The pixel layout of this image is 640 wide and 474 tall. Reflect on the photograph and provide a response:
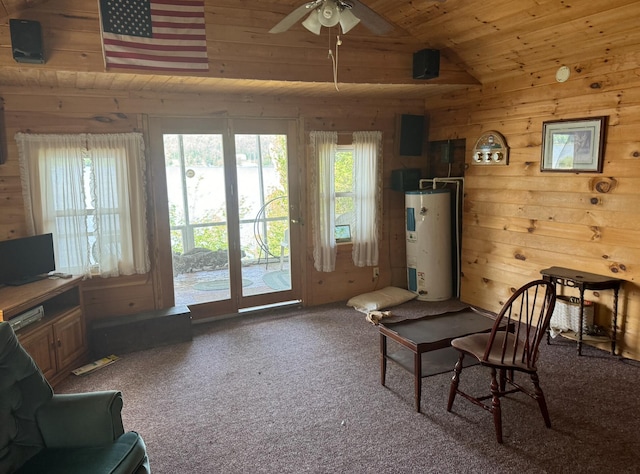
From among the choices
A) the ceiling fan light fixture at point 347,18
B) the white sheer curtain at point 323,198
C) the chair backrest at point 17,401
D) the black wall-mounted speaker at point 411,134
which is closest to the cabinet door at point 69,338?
the chair backrest at point 17,401

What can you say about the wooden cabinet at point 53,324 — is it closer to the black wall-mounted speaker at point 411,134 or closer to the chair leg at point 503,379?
the chair leg at point 503,379

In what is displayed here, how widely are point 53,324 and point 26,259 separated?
0.58m

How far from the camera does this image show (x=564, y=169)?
12.6ft

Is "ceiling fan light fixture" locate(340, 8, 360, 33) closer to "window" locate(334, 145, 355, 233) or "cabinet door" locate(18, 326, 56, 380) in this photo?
"window" locate(334, 145, 355, 233)

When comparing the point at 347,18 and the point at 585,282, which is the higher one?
the point at 347,18

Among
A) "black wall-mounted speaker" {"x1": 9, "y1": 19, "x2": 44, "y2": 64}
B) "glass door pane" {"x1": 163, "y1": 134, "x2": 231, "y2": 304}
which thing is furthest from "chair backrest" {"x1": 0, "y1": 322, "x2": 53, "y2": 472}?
"glass door pane" {"x1": 163, "y1": 134, "x2": 231, "y2": 304}

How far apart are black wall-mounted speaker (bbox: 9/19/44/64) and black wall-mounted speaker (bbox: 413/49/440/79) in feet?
9.67

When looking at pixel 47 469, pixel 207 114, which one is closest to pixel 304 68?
pixel 207 114

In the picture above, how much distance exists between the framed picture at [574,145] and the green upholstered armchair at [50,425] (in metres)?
3.69

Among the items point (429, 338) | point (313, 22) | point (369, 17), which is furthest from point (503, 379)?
point (313, 22)

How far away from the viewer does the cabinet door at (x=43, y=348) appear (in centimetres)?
310

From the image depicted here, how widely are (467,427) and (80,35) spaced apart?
11.7 feet

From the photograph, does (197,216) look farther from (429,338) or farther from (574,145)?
(574,145)

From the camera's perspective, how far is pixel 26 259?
3506mm
